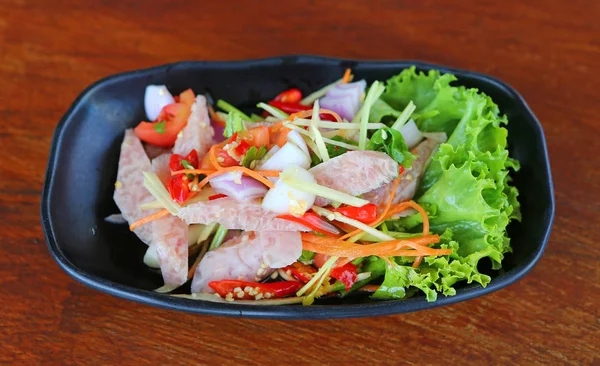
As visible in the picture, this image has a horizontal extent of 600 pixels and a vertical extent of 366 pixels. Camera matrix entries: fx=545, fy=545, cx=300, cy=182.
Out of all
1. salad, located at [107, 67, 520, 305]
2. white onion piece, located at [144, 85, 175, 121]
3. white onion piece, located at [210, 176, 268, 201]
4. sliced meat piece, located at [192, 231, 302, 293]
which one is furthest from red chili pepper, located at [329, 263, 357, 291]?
white onion piece, located at [144, 85, 175, 121]

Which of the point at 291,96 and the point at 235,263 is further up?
the point at 291,96

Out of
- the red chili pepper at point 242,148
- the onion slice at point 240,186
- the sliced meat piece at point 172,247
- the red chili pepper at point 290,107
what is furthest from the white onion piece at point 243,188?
the red chili pepper at point 290,107

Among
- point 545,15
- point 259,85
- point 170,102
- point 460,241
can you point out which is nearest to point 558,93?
point 545,15

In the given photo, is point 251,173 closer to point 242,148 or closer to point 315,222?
point 242,148

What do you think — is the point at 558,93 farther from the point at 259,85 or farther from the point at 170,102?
the point at 170,102

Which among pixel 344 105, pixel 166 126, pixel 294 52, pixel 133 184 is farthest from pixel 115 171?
pixel 294 52

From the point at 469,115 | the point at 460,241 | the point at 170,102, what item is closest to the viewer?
the point at 460,241
